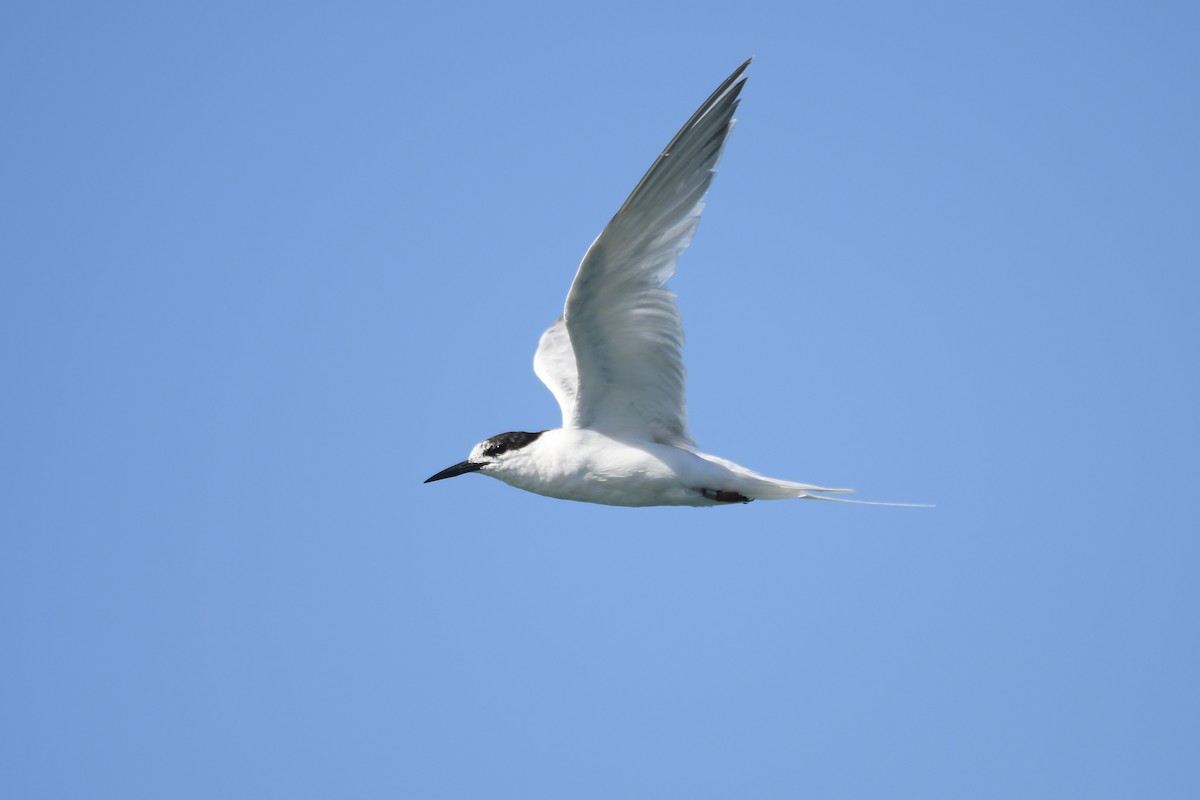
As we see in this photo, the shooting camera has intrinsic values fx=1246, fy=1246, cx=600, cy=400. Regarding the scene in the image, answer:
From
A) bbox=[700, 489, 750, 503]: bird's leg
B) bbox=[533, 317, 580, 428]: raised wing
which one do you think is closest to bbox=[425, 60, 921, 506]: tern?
bbox=[700, 489, 750, 503]: bird's leg

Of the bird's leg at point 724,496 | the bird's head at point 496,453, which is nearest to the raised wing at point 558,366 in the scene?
the bird's head at point 496,453

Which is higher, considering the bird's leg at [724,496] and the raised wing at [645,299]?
the raised wing at [645,299]

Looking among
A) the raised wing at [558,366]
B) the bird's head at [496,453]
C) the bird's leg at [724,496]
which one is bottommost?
the bird's leg at [724,496]

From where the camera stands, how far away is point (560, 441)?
27.3ft

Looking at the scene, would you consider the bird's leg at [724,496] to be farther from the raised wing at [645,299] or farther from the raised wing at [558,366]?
the raised wing at [558,366]

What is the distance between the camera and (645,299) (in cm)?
767

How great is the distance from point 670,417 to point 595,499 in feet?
2.44

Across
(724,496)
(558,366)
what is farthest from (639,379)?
(558,366)

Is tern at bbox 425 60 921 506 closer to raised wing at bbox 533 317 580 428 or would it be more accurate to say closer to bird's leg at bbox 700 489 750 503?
bird's leg at bbox 700 489 750 503

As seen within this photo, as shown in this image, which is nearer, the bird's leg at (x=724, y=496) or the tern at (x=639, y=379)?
the tern at (x=639, y=379)

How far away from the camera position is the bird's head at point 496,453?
8.54m

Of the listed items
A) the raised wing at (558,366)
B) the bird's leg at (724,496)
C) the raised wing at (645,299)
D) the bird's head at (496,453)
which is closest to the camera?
the raised wing at (645,299)

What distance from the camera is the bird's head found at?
854 centimetres

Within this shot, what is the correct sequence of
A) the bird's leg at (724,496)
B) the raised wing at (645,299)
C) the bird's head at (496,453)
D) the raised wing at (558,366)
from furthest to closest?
the raised wing at (558,366) → the bird's head at (496,453) → the bird's leg at (724,496) → the raised wing at (645,299)
